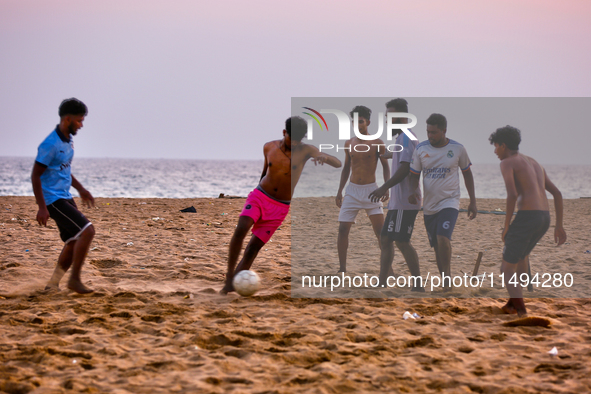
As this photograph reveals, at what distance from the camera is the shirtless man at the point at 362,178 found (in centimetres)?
A: 564

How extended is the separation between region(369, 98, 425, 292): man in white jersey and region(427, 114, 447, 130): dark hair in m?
0.31

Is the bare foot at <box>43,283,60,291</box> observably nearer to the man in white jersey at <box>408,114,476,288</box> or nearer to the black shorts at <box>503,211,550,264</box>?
the man in white jersey at <box>408,114,476,288</box>

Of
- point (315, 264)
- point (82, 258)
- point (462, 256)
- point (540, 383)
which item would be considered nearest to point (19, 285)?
point (82, 258)

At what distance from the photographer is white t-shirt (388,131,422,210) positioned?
514 cm

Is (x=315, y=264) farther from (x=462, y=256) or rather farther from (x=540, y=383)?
(x=540, y=383)

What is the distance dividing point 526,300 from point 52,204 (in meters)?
4.70

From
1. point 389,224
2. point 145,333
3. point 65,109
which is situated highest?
point 65,109

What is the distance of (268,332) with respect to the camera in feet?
12.0

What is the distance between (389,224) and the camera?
5.19 m

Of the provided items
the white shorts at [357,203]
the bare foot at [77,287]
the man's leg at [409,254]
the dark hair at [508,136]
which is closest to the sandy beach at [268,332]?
the bare foot at [77,287]

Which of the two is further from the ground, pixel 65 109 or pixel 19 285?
pixel 65 109

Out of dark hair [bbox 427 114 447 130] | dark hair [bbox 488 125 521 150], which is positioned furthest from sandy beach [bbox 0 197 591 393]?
dark hair [bbox 427 114 447 130]

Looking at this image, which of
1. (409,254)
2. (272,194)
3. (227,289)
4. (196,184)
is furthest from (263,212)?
(196,184)

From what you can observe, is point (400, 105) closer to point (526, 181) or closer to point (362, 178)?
point (362, 178)
